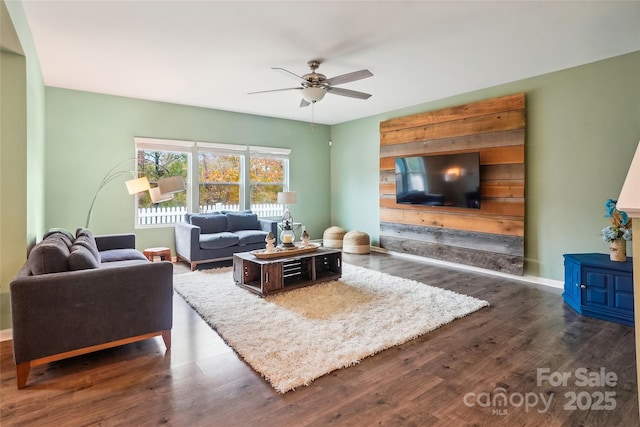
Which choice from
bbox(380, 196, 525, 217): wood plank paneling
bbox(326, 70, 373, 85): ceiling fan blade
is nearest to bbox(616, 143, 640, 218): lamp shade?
bbox(326, 70, 373, 85): ceiling fan blade

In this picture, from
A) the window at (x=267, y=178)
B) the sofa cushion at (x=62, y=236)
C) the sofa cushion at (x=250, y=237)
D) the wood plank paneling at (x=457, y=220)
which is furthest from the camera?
the window at (x=267, y=178)

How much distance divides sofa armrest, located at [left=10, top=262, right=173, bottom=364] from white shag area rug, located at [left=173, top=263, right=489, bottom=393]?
66 centimetres

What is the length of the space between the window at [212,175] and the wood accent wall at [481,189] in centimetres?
242

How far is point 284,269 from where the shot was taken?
14.0 ft

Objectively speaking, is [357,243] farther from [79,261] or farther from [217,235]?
[79,261]

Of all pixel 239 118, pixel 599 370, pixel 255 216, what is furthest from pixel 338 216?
pixel 599 370

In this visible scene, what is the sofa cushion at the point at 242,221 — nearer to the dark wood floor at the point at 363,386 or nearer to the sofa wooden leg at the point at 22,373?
the dark wood floor at the point at 363,386

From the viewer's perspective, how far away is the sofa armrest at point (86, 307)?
6.79 feet

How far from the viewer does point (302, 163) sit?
7.31 metres

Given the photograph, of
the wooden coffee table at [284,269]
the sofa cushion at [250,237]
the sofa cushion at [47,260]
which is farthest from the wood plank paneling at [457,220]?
the sofa cushion at [47,260]

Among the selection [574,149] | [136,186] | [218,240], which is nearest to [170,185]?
[136,186]

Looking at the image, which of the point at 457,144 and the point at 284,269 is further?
the point at 457,144

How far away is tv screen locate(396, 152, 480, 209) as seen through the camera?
4.85 m

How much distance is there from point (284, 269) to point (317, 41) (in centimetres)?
267
